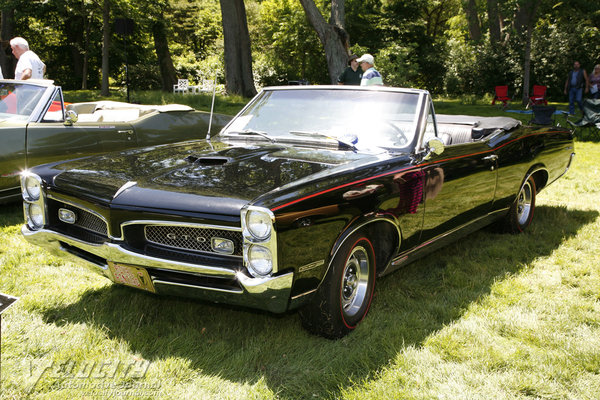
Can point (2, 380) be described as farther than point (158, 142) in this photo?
No

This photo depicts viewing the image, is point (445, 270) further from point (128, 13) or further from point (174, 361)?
point (128, 13)

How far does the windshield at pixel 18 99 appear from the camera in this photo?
228 inches

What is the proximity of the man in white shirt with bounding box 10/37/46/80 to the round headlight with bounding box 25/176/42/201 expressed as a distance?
442cm

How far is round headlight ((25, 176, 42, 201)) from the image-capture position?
3.34 metres

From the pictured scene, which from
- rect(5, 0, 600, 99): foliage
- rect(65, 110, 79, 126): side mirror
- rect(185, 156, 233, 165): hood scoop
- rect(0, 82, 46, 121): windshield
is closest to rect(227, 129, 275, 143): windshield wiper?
rect(185, 156, 233, 165): hood scoop

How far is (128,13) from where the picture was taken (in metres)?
22.9

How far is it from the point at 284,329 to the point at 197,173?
108 centimetres

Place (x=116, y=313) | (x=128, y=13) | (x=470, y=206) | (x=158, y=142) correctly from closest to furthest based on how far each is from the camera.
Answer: (x=116, y=313)
(x=470, y=206)
(x=158, y=142)
(x=128, y=13)

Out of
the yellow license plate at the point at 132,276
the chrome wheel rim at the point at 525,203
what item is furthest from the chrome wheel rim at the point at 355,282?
the chrome wheel rim at the point at 525,203

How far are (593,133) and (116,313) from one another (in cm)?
1124

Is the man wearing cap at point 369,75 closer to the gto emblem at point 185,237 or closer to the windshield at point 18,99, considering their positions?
the windshield at point 18,99

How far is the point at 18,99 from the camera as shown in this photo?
5.90 metres

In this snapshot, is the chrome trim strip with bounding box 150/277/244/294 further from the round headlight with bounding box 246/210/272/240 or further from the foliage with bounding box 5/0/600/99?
the foliage with bounding box 5/0/600/99

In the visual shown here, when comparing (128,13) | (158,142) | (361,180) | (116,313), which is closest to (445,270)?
(361,180)
